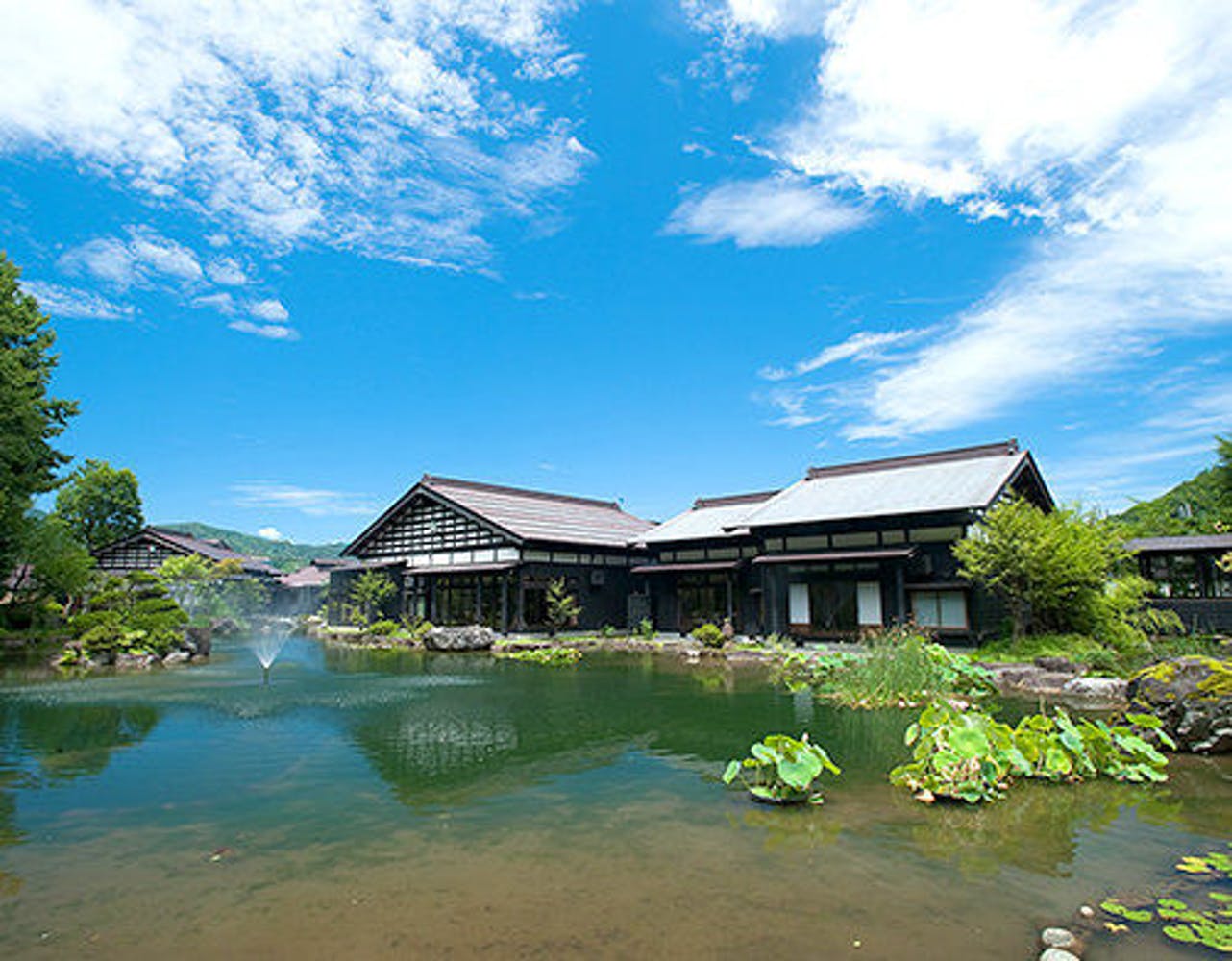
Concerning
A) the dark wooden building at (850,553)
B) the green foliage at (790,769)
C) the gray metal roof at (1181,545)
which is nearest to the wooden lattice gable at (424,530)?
the dark wooden building at (850,553)

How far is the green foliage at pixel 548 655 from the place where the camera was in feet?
61.9

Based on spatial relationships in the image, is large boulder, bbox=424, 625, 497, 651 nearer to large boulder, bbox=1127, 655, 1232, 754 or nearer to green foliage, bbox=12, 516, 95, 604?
green foliage, bbox=12, 516, 95, 604

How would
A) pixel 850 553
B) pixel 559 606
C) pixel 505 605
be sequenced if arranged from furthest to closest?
pixel 505 605 < pixel 559 606 < pixel 850 553

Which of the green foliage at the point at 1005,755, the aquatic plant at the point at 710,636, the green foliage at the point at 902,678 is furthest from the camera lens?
the aquatic plant at the point at 710,636

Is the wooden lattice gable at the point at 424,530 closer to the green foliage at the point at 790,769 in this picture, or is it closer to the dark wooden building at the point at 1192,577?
the green foliage at the point at 790,769

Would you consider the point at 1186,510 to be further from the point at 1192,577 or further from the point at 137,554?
the point at 137,554

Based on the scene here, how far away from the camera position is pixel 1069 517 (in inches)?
671

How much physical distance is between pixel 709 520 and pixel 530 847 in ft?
74.2

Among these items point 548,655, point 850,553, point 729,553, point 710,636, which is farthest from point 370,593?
point 850,553

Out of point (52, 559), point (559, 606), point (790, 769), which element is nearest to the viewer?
point (790, 769)

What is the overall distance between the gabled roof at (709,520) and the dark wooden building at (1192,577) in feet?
39.6

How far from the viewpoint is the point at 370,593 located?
2925 cm

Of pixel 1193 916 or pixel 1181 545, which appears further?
pixel 1181 545

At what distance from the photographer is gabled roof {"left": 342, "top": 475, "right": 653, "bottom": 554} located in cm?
2627
